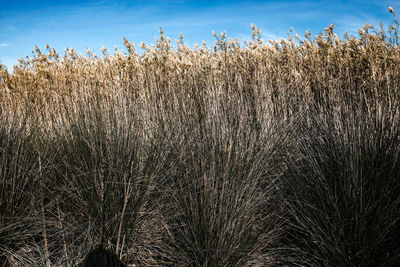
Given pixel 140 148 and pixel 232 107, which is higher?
pixel 232 107

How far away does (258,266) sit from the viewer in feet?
7.50

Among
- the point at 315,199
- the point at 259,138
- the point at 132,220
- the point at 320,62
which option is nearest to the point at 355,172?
the point at 315,199

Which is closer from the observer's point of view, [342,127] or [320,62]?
[342,127]

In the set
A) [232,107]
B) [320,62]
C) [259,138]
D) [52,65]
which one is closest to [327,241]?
[259,138]

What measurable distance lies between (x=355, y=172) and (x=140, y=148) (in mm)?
1690

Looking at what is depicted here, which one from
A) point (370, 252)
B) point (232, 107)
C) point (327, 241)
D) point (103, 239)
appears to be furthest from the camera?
point (232, 107)

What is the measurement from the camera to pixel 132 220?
248 cm

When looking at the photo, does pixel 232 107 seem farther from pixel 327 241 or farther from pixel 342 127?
pixel 327 241

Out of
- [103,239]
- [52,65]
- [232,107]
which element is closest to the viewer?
[103,239]

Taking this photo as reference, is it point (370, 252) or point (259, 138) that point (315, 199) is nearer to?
point (370, 252)

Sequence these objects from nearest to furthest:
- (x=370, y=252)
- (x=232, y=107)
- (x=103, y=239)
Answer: (x=370, y=252), (x=103, y=239), (x=232, y=107)

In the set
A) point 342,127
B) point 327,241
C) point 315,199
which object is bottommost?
point 327,241

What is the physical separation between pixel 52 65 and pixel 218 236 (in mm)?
5472

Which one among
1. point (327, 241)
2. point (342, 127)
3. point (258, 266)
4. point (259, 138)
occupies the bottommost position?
point (258, 266)
